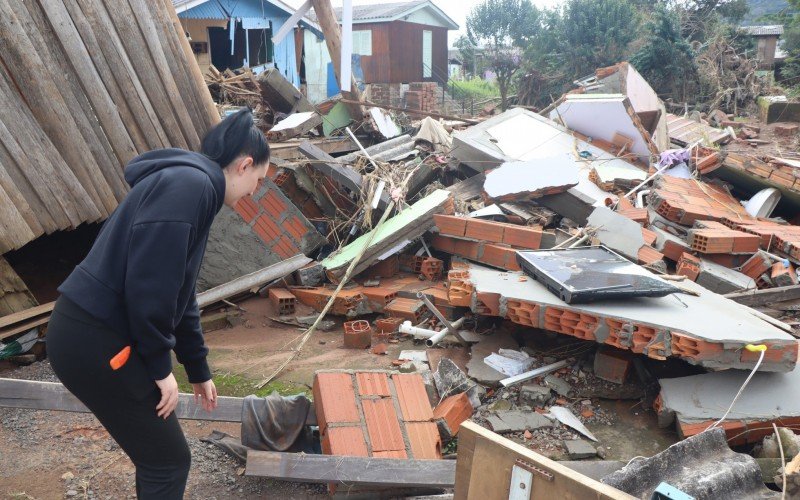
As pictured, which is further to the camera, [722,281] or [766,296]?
[722,281]

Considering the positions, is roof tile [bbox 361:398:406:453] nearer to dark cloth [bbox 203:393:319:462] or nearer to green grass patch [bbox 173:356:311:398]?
dark cloth [bbox 203:393:319:462]

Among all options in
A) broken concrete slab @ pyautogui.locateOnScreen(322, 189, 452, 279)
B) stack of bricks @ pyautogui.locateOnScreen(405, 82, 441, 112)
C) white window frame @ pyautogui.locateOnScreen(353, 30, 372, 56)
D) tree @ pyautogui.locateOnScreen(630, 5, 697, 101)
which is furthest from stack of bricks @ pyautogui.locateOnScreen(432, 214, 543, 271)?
white window frame @ pyautogui.locateOnScreen(353, 30, 372, 56)

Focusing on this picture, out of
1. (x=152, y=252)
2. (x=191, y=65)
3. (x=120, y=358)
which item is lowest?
(x=191, y=65)

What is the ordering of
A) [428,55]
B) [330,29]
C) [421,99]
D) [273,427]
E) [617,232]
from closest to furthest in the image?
[273,427] → [617,232] → [330,29] → [421,99] → [428,55]

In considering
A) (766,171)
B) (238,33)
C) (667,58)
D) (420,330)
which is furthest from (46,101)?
(667,58)

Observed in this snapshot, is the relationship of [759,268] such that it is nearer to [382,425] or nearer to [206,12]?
[382,425]

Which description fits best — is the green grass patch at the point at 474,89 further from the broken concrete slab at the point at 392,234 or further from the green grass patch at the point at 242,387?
the green grass patch at the point at 242,387

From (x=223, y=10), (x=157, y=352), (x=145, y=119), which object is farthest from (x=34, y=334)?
(x=223, y=10)

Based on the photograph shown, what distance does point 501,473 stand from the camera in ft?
5.97

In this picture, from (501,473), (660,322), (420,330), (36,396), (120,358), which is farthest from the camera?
(420,330)

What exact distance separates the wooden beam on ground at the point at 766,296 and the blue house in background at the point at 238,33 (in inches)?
549

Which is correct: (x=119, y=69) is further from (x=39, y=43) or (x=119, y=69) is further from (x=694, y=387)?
(x=694, y=387)

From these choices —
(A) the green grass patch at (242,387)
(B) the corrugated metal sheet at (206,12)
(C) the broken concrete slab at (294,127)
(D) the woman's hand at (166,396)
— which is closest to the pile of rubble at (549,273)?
(A) the green grass patch at (242,387)

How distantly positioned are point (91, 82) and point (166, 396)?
374cm
